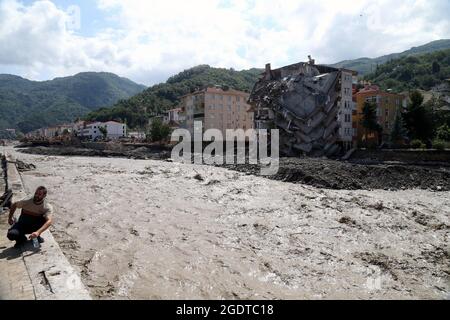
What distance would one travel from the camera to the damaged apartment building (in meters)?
60.8

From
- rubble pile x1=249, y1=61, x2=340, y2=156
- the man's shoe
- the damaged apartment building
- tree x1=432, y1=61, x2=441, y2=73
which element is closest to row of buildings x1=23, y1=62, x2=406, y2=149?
the damaged apartment building

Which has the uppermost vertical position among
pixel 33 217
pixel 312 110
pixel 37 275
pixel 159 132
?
pixel 312 110

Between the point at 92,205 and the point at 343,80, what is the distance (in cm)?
5451

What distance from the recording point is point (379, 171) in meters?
32.2

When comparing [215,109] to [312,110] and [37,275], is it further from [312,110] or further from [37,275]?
[37,275]

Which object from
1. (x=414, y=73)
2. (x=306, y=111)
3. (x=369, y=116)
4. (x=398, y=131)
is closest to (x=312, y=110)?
(x=306, y=111)

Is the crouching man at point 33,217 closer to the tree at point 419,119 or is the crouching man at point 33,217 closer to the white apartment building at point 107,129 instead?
the tree at point 419,119

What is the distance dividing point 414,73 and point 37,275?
17672 centimetres

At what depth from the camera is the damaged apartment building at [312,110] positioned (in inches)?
2392

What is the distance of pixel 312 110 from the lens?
6053 centimetres

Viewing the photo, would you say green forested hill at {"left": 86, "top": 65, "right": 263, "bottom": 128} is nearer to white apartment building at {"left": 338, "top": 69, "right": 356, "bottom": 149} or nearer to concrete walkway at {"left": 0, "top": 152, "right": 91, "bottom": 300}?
white apartment building at {"left": 338, "top": 69, "right": 356, "bottom": 149}

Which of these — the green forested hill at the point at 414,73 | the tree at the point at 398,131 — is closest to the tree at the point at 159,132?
the tree at the point at 398,131

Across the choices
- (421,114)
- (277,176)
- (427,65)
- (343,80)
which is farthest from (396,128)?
(427,65)

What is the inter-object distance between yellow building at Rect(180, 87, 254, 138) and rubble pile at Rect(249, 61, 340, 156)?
2449 cm
